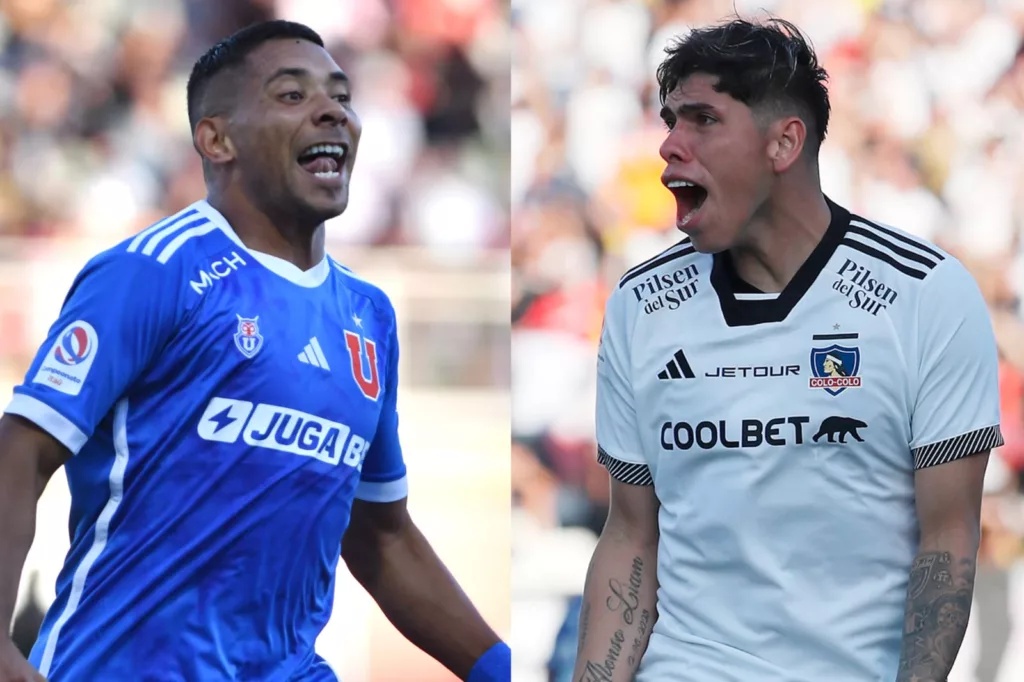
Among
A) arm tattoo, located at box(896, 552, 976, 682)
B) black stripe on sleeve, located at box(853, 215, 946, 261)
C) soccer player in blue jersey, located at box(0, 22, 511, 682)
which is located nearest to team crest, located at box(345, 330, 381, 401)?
soccer player in blue jersey, located at box(0, 22, 511, 682)

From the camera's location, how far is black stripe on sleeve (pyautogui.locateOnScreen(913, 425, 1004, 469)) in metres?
2.34

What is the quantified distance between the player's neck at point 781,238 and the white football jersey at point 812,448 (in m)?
0.03

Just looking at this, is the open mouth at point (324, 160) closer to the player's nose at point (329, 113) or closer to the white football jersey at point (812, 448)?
the player's nose at point (329, 113)

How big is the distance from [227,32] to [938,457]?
5.52 metres

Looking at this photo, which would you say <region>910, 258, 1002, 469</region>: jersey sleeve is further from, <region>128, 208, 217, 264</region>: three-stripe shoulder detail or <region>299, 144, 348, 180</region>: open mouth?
<region>128, 208, 217, 264</region>: three-stripe shoulder detail

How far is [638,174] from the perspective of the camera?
664cm

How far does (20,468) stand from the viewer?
2.41 meters

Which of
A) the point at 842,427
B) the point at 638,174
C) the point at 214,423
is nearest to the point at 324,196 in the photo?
the point at 214,423

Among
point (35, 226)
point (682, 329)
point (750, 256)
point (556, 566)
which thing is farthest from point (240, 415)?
point (35, 226)

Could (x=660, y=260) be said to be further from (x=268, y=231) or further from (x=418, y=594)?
(x=418, y=594)

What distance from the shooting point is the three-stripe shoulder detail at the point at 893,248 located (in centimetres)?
246

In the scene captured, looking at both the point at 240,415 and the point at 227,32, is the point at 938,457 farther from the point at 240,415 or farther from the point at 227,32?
the point at 227,32

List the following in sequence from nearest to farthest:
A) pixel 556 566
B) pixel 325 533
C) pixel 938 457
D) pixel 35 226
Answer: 1. pixel 938 457
2. pixel 325 533
3. pixel 556 566
4. pixel 35 226

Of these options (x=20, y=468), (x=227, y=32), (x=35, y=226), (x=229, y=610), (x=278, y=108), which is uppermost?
(x=227, y=32)
